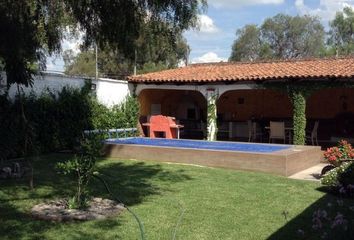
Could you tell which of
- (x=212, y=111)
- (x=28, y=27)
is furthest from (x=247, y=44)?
(x=28, y=27)

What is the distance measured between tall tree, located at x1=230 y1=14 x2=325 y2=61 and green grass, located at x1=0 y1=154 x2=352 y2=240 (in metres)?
48.5

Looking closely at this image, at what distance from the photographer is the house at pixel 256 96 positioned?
56.5ft

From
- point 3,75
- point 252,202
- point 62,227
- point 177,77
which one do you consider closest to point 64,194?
point 62,227

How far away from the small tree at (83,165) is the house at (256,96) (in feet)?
34.7

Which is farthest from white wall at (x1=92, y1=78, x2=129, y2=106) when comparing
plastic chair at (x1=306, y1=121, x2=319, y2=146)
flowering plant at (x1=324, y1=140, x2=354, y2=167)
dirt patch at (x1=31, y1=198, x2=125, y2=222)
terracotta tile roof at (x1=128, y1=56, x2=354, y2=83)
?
dirt patch at (x1=31, y1=198, x2=125, y2=222)

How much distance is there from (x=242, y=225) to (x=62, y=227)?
8.86 ft

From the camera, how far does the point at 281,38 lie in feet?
197

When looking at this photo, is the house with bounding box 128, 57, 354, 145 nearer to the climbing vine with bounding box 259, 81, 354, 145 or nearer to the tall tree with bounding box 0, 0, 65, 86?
the climbing vine with bounding box 259, 81, 354, 145

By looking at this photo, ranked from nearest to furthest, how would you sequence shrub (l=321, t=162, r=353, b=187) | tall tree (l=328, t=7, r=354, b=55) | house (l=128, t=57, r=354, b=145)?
shrub (l=321, t=162, r=353, b=187) < house (l=128, t=57, r=354, b=145) < tall tree (l=328, t=7, r=354, b=55)

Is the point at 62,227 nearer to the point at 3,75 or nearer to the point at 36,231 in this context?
the point at 36,231

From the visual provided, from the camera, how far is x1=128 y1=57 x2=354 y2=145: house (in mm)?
17219

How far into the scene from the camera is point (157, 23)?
8.61 m

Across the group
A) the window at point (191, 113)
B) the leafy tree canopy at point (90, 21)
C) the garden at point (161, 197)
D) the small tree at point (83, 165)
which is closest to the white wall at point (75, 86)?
the garden at point (161, 197)

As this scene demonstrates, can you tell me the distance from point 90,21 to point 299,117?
10.6m
